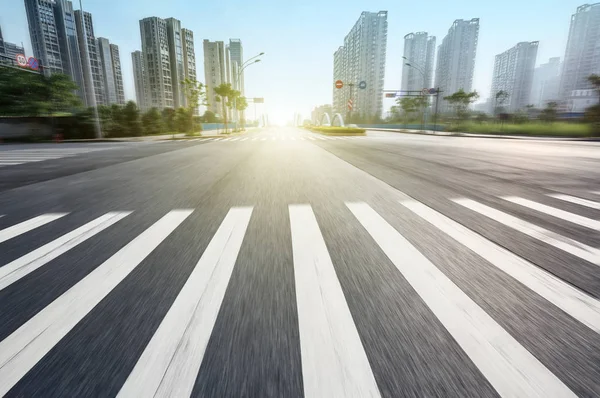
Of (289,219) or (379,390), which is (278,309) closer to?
(379,390)

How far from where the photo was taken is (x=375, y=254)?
8.49 ft

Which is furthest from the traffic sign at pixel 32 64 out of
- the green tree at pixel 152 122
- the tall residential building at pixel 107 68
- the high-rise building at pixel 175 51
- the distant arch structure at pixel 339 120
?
the tall residential building at pixel 107 68

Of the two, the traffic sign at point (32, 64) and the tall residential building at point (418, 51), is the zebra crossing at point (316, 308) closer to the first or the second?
the traffic sign at point (32, 64)

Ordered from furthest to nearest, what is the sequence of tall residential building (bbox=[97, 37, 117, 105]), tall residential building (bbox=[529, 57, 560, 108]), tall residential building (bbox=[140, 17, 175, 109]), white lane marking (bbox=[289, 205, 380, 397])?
tall residential building (bbox=[529, 57, 560, 108]) < tall residential building (bbox=[97, 37, 117, 105]) < tall residential building (bbox=[140, 17, 175, 109]) < white lane marking (bbox=[289, 205, 380, 397])

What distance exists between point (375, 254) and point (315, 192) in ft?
8.63

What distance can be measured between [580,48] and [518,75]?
63.2 ft

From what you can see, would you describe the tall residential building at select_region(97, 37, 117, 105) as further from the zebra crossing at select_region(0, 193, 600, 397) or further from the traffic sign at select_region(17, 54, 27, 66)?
the zebra crossing at select_region(0, 193, 600, 397)

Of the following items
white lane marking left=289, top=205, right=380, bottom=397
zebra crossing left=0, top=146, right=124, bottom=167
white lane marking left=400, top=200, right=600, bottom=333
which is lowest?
white lane marking left=400, top=200, right=600, bottom=333

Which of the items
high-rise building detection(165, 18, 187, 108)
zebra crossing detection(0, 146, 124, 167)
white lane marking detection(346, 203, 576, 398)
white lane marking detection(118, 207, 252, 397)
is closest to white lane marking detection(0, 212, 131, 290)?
white lane marking detection(118, 207, 252, 397)

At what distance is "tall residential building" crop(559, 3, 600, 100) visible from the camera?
92688 mm

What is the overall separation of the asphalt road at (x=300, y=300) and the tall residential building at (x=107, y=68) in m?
118

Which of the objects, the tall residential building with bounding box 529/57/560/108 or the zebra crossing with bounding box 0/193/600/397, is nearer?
the zebra crossing with bounding box 0/193/600/397

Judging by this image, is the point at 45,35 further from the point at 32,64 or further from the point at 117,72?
the point at 32,64

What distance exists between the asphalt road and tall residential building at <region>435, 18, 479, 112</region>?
100880 millimetres
